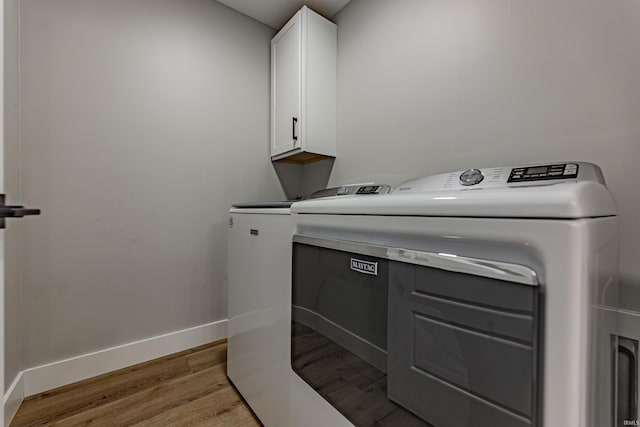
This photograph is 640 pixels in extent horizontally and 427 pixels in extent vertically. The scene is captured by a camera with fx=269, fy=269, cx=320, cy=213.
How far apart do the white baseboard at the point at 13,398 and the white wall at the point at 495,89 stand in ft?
6.48

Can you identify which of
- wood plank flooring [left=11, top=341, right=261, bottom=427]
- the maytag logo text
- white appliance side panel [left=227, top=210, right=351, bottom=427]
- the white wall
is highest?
the white wall

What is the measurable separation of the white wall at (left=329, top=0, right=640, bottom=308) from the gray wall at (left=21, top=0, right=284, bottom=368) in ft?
2.97

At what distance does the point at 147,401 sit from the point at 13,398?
542 millimetres

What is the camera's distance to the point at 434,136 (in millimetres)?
1357

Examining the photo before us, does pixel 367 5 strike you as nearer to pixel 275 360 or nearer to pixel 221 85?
pixel 221 85

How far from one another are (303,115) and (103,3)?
128 cm

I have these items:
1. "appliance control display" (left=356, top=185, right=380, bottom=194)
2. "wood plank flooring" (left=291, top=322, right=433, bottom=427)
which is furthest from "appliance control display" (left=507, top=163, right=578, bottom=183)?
"wood plank flooring" (left=291, top=322, right=433, bottom=427)

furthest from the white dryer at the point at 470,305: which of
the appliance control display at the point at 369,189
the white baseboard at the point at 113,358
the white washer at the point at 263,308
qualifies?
the white baseboard at the point at 113,358

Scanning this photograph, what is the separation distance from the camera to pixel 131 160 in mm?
1630

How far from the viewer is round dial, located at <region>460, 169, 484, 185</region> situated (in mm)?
933

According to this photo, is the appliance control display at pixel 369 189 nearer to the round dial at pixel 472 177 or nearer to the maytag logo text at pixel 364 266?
the round dial at pixel 472 177

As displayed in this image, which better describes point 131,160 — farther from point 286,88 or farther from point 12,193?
point 286,88

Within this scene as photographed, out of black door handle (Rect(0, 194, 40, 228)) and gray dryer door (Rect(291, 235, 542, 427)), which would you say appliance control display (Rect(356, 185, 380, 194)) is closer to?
gray dryer door (Rect(291, 235, 542, 427))

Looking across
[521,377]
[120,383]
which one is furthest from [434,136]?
[120,383]
